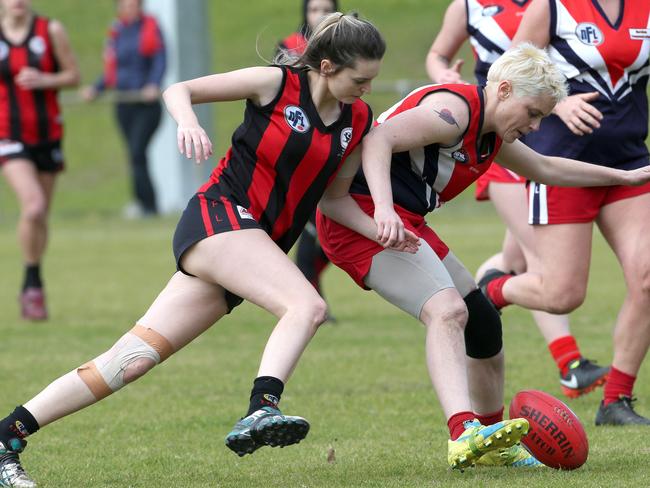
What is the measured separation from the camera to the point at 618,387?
592 cm

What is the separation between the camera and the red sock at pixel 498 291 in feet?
21.7

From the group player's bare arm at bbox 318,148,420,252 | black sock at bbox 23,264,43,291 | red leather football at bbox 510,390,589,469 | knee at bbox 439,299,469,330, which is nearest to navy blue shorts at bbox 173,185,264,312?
player's bare arm at bbox 318,148,420,252

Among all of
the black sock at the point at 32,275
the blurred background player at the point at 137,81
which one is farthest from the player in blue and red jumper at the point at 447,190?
the blurred background player at the point at 137,81

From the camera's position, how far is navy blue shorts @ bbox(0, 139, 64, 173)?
9.54m

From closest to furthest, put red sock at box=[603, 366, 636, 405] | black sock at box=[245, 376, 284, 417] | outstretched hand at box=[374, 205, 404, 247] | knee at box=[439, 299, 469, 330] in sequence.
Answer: black sock at box=[245, 376, 284, 417] < outstretched hand at box=[374, 205, 404, 247] < knee at box=[439, 299, 469, 330] < red sock at box=[603, 366, 636, 405]

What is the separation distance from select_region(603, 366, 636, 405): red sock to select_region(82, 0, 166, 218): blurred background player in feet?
40.3

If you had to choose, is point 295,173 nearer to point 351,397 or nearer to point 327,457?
point 327,457

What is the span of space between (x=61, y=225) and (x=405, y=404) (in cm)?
1285

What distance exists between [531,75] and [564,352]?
7.50ft

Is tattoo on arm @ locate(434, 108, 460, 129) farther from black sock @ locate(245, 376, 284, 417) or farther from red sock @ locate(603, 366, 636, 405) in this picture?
red sock @ locate(603, 366, 636, 405)

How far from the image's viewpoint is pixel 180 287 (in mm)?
4801

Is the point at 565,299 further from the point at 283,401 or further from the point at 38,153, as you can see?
the point at 38,153

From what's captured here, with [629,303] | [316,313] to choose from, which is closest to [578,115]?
[629,303]

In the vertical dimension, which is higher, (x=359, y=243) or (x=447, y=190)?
(x=447, y=190)
